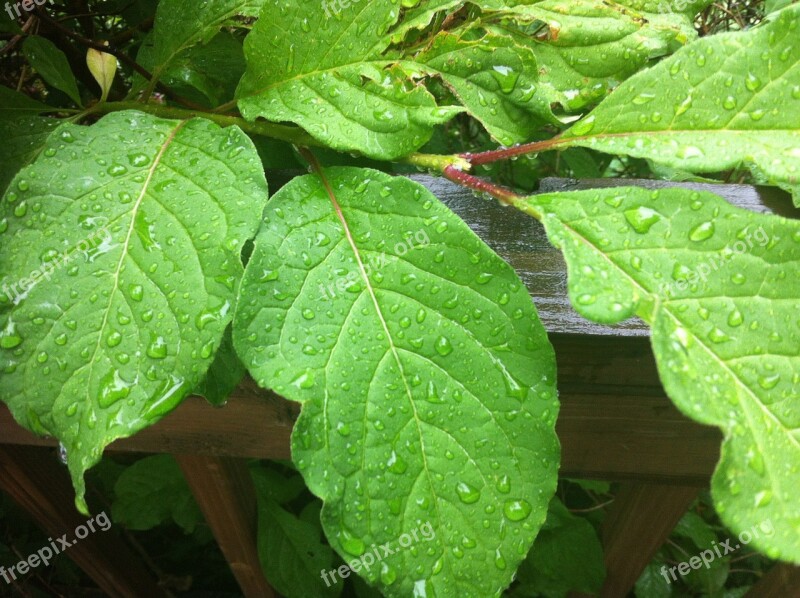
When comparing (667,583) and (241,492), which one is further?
(667,583)

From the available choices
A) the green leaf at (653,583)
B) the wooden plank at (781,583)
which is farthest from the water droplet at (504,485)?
the green leaf at (653,583)

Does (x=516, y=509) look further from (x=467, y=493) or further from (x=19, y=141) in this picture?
(x=19, y=141)

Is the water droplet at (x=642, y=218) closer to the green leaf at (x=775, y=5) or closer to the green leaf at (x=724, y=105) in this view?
the green leaf at (x=724, y=105)

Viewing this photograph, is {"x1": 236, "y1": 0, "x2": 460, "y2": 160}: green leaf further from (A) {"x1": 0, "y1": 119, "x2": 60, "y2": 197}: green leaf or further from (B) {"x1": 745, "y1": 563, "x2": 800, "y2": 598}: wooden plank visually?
(B) {"x1": 745, "y1": 563, "x2": 800, "y2": 598}: wooden plank

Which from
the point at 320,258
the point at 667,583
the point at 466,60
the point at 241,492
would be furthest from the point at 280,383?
the point at 667,583

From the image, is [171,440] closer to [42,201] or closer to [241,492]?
[241,492]

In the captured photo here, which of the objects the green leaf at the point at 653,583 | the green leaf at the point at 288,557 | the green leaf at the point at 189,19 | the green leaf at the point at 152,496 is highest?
the green leaf at the point at 189,19

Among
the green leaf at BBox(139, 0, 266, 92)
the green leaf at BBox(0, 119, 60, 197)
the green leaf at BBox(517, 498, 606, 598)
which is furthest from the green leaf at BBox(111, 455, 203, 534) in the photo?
the green leaf at BBox(139, 0, 266, 92)
